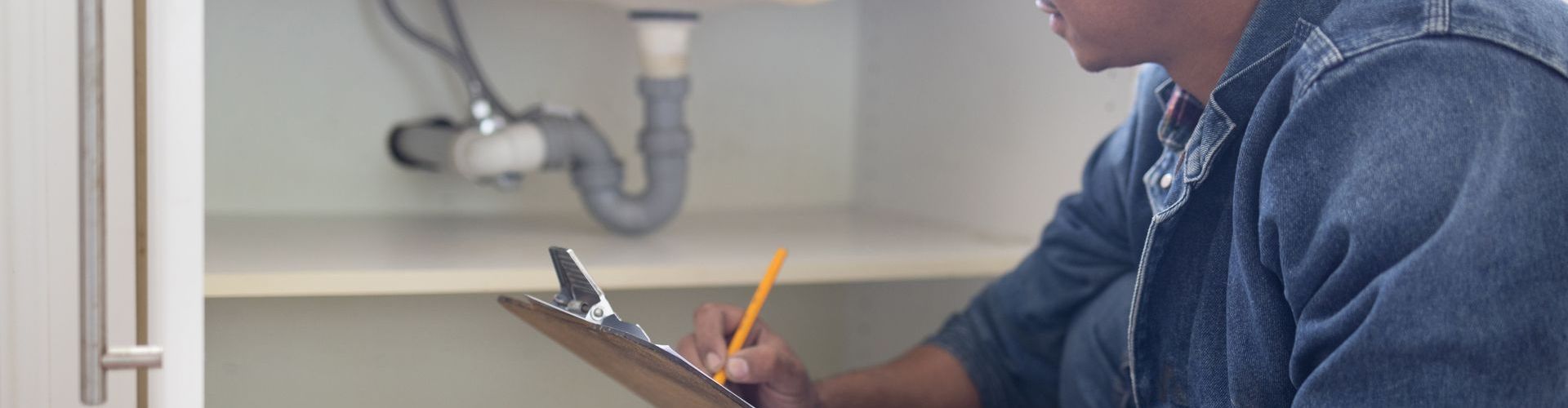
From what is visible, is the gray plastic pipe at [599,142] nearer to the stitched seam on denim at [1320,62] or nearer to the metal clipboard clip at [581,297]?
the metal clipboard clip at [581,297]

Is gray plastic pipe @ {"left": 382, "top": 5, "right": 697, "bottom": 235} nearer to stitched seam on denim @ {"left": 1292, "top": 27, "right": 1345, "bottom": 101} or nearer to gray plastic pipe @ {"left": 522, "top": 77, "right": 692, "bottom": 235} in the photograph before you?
gray plastic pipe @ {"left": 522, "top": 77, "right": 692, "bottom": 235}

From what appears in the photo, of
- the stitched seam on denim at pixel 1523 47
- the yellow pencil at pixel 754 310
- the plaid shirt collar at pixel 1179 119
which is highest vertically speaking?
the stitched seam on denim at pixel 1523 47

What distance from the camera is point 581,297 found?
0.73 m

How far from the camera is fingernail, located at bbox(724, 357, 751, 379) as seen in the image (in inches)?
33.1

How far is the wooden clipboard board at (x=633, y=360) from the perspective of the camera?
0.64 metres

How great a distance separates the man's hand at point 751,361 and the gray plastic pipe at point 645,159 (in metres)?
0.38

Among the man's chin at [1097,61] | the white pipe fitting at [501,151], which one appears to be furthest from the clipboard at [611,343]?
the white pipe fitting at [501,151]

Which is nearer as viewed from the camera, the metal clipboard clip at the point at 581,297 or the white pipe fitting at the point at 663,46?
the metal clipboard clip at the point at 581,297
